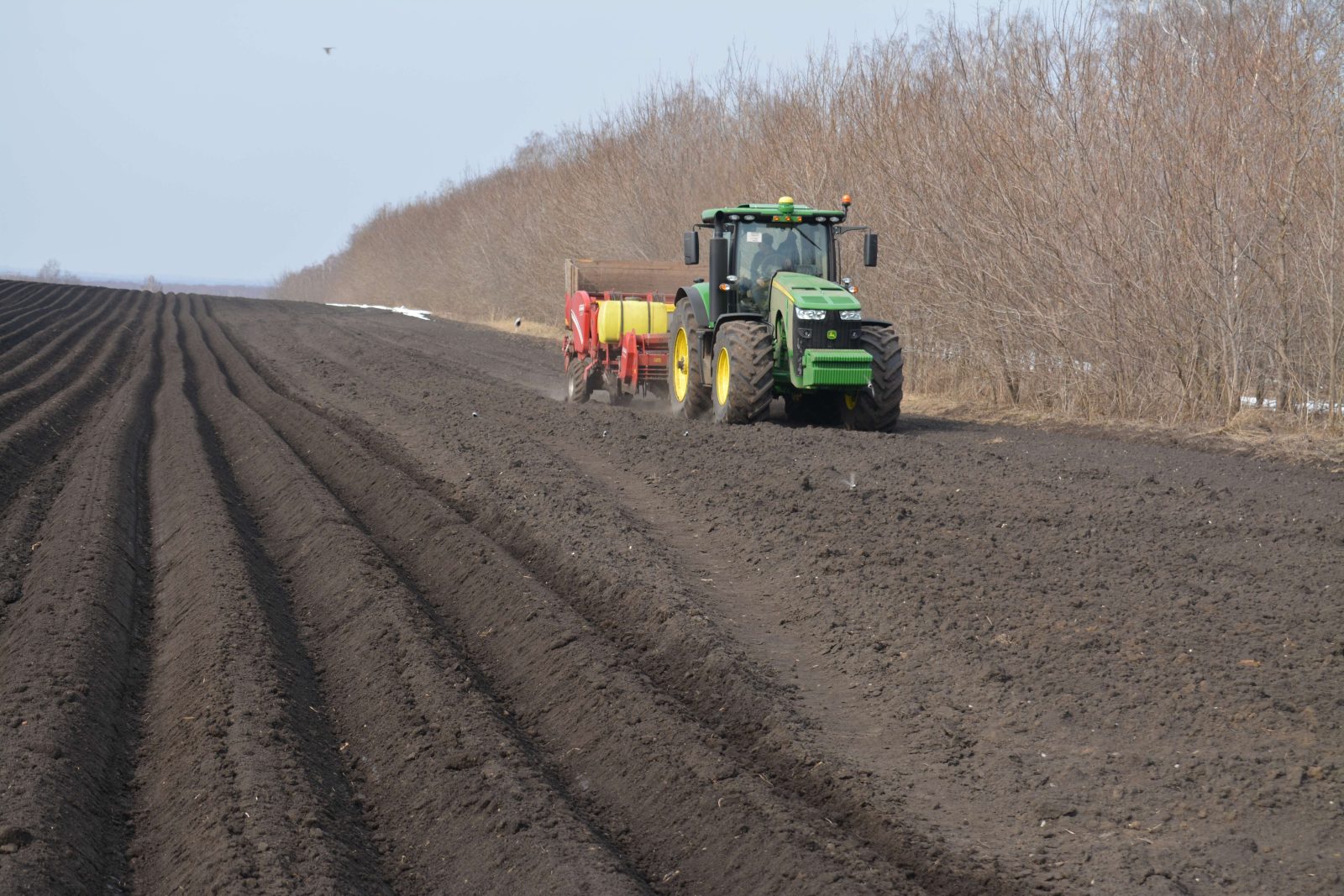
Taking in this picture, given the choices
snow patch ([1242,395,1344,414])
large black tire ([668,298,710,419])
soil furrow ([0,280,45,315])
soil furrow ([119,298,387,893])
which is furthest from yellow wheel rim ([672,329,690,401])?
soil furrow ([0,280,45,315])

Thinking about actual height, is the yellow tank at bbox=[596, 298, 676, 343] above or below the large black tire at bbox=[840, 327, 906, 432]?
above

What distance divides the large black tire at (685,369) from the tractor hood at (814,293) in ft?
4.01

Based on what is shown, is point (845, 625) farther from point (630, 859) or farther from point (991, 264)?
point (991, 264)

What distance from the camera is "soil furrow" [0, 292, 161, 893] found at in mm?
4133

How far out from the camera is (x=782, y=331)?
12273 mm

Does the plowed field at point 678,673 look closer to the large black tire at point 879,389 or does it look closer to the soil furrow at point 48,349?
the large black tire at point 879,389

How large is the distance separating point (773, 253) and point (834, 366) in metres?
1.94

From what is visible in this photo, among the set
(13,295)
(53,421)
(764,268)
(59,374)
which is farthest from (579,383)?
(13,295)

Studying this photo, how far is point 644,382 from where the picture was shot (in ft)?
50.7

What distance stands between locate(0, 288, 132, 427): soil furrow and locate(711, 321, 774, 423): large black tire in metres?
6.85

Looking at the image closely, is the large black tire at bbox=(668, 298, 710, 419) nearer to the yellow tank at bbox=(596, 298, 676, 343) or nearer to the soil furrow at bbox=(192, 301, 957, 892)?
the yellow tank at bbox=(596, 298, 676, 343)

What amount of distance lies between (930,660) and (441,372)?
1446cm

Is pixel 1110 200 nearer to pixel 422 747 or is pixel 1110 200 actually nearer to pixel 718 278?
pixel 718 278

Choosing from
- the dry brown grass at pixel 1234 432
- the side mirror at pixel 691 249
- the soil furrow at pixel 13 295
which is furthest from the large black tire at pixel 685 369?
the soil furrow at pixel 13 295
